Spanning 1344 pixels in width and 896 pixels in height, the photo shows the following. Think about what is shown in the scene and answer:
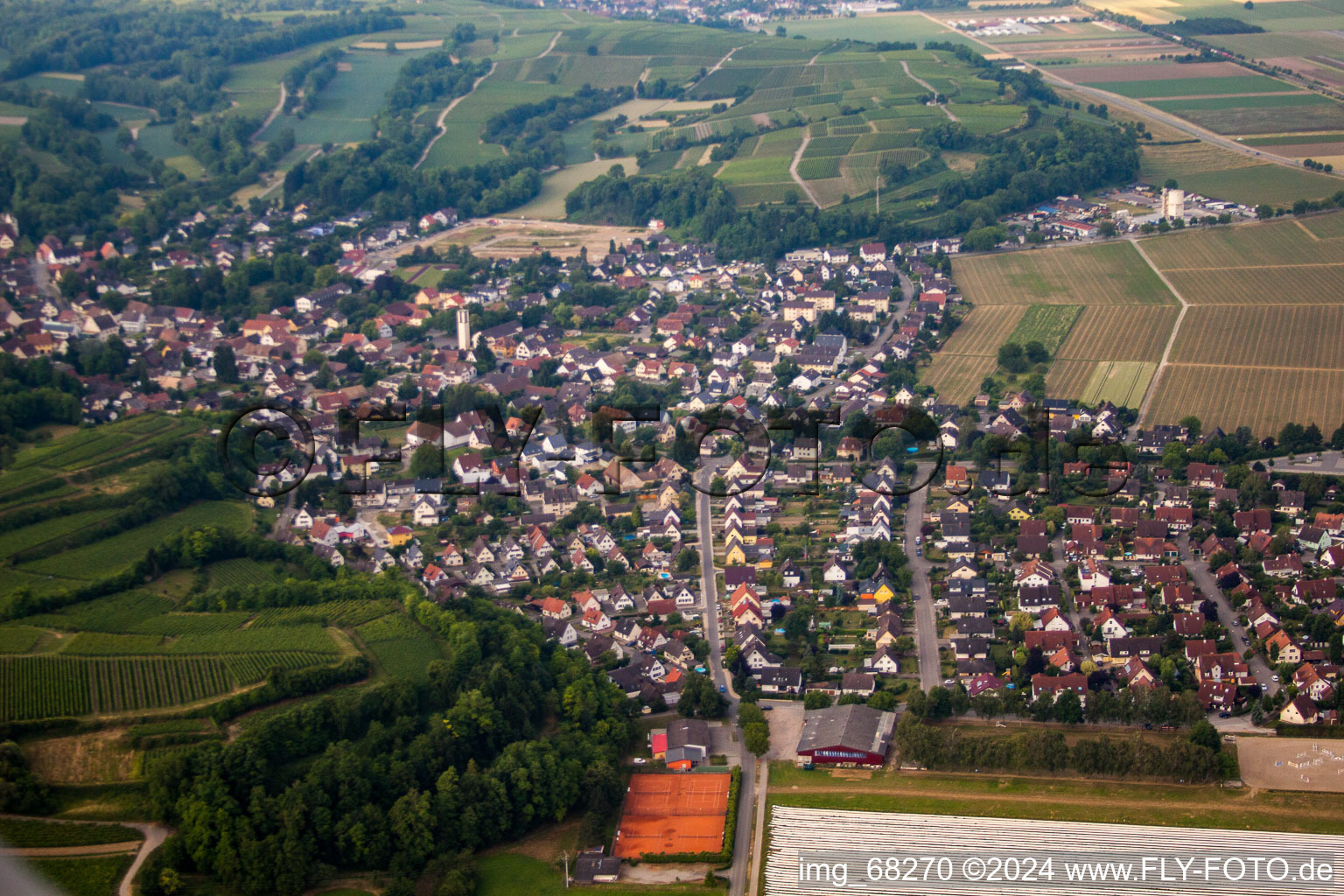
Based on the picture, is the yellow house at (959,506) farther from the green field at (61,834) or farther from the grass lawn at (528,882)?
the green field at (61,834)

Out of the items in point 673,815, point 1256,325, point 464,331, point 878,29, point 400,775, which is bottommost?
point 673,815

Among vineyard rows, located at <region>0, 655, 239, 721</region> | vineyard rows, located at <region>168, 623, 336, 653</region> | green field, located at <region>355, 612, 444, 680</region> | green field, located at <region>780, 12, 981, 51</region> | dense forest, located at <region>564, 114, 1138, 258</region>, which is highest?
green field, located at <region>780, 12, 981, 51</region>

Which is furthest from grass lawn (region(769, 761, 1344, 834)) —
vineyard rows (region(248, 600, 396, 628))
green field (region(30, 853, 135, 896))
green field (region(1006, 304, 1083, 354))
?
green field (region(1006, 304, 1083, 354))

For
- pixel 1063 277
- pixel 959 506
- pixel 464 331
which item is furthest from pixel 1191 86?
Result: pixel 959 506

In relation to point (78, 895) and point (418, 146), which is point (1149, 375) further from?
point (418, 146)

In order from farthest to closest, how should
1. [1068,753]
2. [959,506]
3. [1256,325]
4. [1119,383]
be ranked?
[1256,325], [1119,383], [959,506], [1068,753]

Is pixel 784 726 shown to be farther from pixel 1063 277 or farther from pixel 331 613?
pixel 1063 277

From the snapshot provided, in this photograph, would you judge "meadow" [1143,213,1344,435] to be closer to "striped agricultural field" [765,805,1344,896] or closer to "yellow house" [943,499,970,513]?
"yellow house" [943,499,970,513]
